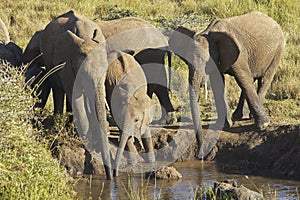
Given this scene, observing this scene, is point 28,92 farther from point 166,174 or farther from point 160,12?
point 160,12

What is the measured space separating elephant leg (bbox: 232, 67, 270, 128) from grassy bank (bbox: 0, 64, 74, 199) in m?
3.72

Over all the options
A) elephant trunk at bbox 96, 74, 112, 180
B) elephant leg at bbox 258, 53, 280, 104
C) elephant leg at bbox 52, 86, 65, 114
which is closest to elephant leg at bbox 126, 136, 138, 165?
elephant trunk at bbox 96, 74, 112, 180

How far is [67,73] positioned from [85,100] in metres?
0.63

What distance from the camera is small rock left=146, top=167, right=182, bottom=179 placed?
951 cm

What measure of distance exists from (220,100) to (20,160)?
177 inches

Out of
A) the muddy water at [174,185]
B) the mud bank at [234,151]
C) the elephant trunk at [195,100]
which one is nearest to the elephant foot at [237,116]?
the mud bank at [234,151]

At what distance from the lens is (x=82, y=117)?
9.91 meters

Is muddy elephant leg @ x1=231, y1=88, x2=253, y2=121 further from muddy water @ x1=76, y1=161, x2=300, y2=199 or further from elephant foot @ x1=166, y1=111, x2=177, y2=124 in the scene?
muddy water @ x1=76, y1=161, x2=300, y2=199

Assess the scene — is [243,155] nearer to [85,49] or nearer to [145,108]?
[145,108]

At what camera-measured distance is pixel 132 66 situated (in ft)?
33.1

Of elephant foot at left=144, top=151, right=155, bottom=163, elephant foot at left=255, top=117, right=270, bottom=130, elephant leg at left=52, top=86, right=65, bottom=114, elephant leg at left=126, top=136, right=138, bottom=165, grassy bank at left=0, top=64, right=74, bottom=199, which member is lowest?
elephant foot at left=144, top=151, right=155, bottom=163

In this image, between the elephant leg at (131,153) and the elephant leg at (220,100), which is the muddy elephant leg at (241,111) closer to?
the elephant leg at (220,100)

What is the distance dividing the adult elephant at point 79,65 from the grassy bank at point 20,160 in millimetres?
1753

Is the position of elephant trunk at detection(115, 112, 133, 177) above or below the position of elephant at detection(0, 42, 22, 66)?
below
